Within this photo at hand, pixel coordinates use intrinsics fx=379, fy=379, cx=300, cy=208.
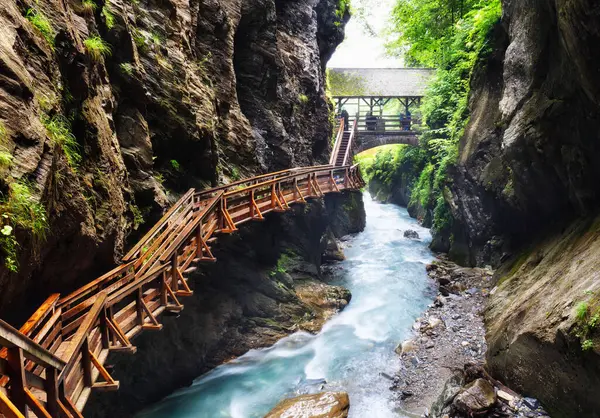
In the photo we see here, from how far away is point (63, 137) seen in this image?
18.7 feet

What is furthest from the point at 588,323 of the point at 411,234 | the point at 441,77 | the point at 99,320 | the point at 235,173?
the point at 411,234

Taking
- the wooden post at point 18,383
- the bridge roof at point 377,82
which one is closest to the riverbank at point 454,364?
the wooden post at point 18,383

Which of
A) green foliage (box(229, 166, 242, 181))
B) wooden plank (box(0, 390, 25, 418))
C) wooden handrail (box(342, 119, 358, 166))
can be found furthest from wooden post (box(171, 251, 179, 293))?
wooden handrail (box(342, 119, 358, 166))

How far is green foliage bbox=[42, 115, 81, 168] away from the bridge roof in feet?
90.1

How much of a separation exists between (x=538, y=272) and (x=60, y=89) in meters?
11.0

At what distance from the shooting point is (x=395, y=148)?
123 ft

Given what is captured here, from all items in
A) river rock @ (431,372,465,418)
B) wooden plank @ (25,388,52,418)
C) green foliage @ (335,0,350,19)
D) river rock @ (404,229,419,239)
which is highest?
green foliage @ (335,0,350,19)

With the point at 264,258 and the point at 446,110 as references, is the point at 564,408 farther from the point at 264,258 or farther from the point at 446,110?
the point at 446,110

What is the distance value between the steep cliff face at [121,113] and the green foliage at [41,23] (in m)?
0.02

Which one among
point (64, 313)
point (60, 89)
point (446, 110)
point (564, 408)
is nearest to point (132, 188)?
point (60, 89)

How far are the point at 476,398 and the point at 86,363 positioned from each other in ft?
21.8

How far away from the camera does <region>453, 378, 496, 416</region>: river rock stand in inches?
272

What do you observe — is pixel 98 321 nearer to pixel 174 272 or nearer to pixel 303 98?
pixel 174 272

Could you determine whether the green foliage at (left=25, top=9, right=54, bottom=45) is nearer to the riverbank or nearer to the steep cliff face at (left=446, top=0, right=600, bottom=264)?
the steep cliff face at (left=446, top=0, right=600, bottom=264)
